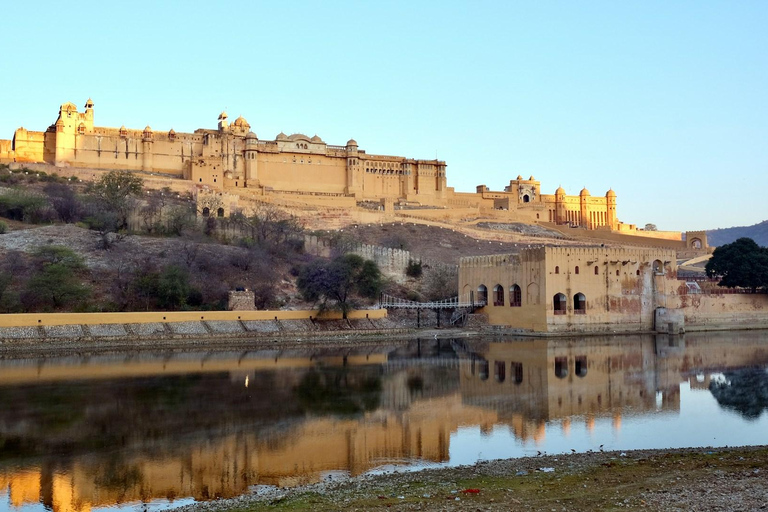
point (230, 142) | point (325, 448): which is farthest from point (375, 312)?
point (230, 142)

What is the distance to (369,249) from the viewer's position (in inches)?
1666

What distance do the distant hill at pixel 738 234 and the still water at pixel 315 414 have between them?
15948 cm

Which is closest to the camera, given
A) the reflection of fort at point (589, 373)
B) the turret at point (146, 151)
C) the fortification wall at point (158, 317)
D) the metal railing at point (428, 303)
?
the reflection of fort at point (589, 373)

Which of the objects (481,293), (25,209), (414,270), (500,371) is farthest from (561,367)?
(25,209)

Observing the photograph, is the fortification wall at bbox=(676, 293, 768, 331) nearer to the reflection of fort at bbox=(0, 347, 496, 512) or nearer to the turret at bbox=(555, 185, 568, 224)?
the reflection of fort at bbox=(0, 347, 496, 512)

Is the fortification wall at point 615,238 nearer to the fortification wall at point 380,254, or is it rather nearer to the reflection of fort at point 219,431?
the fortification wall at point 380,254

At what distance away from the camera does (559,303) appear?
33969mm

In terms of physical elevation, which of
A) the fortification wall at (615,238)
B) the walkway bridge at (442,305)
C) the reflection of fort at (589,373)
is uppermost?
the fortification wall at (615,238)

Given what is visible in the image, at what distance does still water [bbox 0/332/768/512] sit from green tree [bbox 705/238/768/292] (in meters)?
12.1

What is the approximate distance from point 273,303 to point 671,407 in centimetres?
1971

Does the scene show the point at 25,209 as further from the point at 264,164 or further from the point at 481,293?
the point at 481,293

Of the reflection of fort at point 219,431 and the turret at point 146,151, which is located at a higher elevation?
the turret at point 146,151

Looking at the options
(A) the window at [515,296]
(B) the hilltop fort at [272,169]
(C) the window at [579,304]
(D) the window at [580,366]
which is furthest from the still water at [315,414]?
(B) the hilltop fort at [272,169]

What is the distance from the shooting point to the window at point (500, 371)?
21.6 meters
